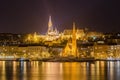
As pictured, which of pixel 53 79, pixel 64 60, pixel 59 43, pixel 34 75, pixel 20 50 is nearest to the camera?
pixel 53 79

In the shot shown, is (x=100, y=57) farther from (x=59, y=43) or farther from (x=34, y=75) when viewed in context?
(x=34, y=75)

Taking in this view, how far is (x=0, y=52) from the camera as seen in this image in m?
124

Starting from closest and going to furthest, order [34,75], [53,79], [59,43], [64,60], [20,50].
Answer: [53,79] < [34,75] < [64,60] < [20,50] < [59,43]

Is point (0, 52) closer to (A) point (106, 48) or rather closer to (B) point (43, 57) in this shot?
(B) point (43, 57)

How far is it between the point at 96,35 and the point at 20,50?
2498 cm

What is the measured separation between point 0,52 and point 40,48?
6.82 meters

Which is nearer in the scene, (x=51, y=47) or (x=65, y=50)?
(x=65, y=50)

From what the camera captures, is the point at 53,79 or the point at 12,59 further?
the point at 12,59

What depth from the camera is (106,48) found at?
122062 mm

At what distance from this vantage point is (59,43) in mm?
135625

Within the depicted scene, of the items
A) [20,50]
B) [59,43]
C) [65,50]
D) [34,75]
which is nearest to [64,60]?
[65,50]

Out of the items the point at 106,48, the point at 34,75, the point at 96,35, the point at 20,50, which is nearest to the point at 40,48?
the point at 20,50

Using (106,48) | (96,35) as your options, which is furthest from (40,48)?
(96,35)

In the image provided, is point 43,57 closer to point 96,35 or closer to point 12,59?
point 12,59
